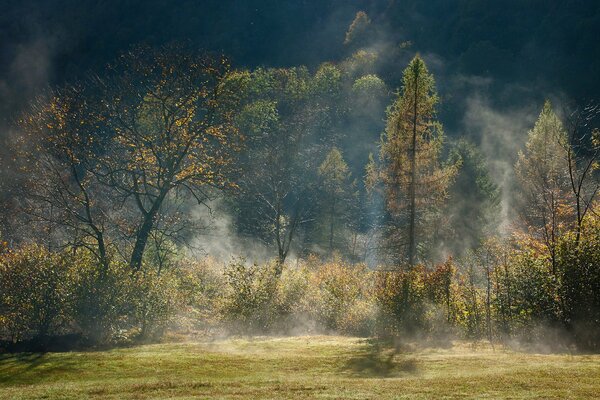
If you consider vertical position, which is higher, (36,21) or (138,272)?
(36,21)

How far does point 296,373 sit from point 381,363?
3.79 m

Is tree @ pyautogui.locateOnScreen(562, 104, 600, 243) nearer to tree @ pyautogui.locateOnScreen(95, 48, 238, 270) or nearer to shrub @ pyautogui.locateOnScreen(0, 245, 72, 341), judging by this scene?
tree @ pyautogui.locateOnScreen(95, 48, 238, 270)

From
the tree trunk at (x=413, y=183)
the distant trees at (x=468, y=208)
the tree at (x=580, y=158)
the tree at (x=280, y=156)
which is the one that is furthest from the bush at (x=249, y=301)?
the distant trees at (x=468, y=208)

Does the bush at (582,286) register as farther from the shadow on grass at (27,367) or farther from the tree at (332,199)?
the tree at (332,199)

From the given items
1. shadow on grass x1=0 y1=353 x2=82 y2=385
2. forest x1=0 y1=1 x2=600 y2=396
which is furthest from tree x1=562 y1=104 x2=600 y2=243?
shadow on grass x1=0 y1=353 x2=82 y2=385

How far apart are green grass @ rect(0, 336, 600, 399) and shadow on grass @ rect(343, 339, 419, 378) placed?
0.12 ft

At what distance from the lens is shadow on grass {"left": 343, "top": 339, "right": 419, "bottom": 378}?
1575 centimetres

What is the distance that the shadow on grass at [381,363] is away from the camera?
15745 mm

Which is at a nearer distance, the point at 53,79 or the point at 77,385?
the point at 77,385

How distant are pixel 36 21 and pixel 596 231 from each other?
165 m

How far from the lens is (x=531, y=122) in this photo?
310 feet

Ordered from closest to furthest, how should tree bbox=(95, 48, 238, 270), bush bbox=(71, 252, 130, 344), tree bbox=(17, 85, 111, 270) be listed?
bush bbox=(71, 252, 130, 344)
tree bbox=(17, 85, 111, 270)
tree bbox=(95, 48, 238, 270)

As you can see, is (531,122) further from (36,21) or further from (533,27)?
(36,21)

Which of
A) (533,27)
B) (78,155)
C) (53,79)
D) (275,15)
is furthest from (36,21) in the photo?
(78,155)
